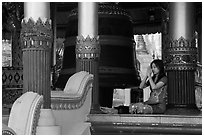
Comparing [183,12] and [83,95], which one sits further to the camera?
[183,12]

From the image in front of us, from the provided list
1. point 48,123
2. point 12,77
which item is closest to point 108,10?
point 12,77

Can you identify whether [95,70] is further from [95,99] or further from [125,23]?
[125,23]

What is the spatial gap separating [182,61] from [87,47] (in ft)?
5.87

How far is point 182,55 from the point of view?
8.56 m

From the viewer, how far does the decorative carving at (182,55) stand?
336 inches

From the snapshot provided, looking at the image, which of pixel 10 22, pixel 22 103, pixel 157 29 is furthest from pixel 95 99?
pixel 157 29

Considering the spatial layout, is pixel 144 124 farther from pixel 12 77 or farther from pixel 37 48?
pixel 12 77

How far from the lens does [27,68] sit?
5656 mm

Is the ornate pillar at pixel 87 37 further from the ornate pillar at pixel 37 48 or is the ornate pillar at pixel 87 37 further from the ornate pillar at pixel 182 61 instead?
the ornate pillar at pixel 37 48

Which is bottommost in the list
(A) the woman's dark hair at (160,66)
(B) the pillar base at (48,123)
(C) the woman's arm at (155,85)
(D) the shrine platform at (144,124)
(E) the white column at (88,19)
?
(D) the shrine platform at (144,124)

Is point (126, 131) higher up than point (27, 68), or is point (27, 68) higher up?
point (27, 68)

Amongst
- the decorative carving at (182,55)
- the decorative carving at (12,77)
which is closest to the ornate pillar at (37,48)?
the decorative carving at (182,55)

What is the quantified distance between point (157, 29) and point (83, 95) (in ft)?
34.6

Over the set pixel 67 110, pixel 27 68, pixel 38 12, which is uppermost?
pixel 38 12
